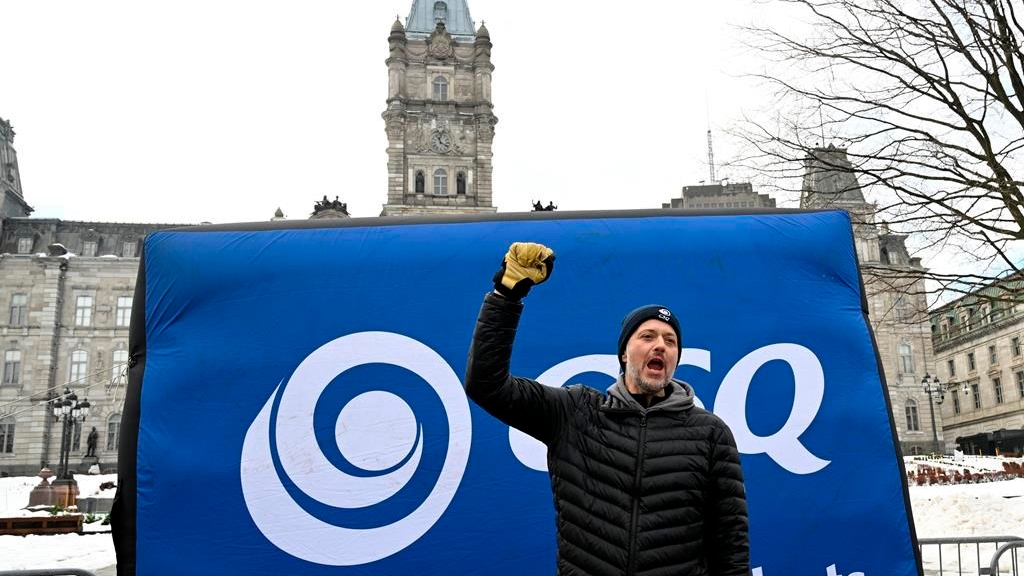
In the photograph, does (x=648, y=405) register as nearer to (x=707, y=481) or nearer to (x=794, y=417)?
(x=707, y=481)

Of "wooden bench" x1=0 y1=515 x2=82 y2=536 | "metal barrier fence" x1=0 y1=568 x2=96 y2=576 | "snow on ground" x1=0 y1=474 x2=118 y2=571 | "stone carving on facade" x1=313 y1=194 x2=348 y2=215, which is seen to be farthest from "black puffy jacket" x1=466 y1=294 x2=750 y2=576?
"stone carving on facade" x1=313 y1=194 x2=348 y2=215

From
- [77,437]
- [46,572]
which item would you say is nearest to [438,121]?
[77,437]

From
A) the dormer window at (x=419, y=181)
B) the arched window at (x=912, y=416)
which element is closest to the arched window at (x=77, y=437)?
the dormer window at (x=419, y=181)

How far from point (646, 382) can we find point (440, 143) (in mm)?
55894

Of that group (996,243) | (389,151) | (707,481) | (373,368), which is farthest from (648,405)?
(389,151)

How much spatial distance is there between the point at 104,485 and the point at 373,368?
29.7 meters

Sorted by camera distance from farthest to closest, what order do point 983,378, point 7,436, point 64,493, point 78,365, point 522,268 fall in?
1. point 983,378
2. point 78,365
3. point 7,436
4. point 64,493
5. point 522,268

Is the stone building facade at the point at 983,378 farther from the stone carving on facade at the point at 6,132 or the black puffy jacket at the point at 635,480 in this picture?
the stone carving on facade at the point at 6,132

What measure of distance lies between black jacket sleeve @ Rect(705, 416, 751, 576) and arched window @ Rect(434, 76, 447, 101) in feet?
189

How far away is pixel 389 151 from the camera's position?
5656 centimetres

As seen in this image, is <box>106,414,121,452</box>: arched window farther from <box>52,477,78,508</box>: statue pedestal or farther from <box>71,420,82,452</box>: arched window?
<box>52,477,78,508</box>: statue pedestal

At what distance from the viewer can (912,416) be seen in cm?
5725

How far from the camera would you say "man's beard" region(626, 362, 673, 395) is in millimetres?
2855

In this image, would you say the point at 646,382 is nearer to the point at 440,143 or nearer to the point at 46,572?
the point at 46,572
